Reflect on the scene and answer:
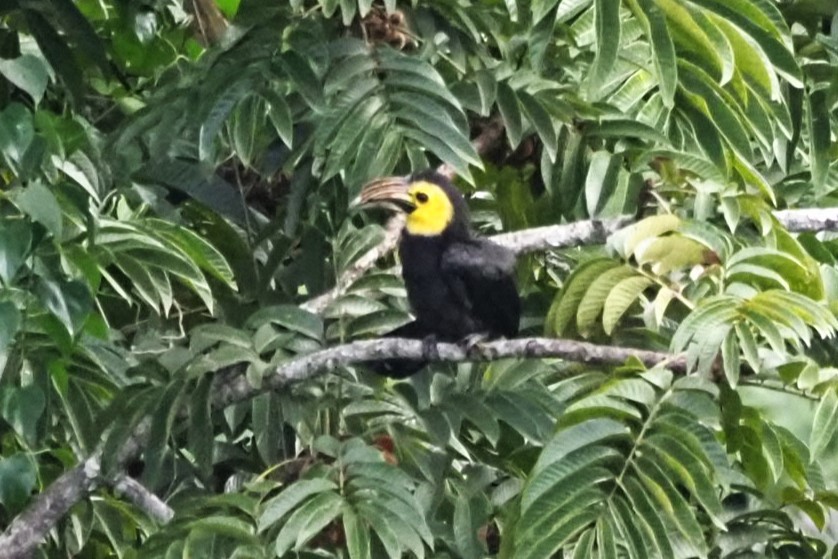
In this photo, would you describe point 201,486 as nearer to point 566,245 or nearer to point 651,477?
point 566,245

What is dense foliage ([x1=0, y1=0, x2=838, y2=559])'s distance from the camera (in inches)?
100

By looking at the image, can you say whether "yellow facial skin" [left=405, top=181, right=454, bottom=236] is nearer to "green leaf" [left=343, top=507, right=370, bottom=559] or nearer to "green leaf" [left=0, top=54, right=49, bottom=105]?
"green leaf" [left=0, top=54, right=49, bottom=105]

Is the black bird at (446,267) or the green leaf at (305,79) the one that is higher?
the green leaf at (305,79)

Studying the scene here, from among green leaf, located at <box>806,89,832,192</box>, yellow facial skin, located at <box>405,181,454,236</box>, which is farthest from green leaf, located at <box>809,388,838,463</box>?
yellow facial skin, located at <box>405,181,454,236</box>

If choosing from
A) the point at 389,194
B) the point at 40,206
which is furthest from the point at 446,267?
the point at 40,206

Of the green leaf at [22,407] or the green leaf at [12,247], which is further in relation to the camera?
the green leaf at [22,407]

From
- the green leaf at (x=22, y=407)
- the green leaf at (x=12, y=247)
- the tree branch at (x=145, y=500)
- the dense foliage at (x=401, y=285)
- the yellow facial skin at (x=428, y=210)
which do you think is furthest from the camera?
the yellow facial skin at (x=428, y=210)

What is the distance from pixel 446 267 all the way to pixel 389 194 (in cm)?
33

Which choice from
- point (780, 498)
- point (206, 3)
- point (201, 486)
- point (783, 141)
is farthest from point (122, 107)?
Answer: point (780, 498)

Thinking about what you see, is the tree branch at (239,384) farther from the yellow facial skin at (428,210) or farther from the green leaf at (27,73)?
the yellow facial skin at (428,210)

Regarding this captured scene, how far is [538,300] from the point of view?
385 centimetres

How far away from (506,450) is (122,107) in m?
1.28

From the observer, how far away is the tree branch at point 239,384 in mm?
2879

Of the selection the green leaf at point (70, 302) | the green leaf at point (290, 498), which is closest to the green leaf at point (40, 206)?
the green leaf at point (70, 302)
